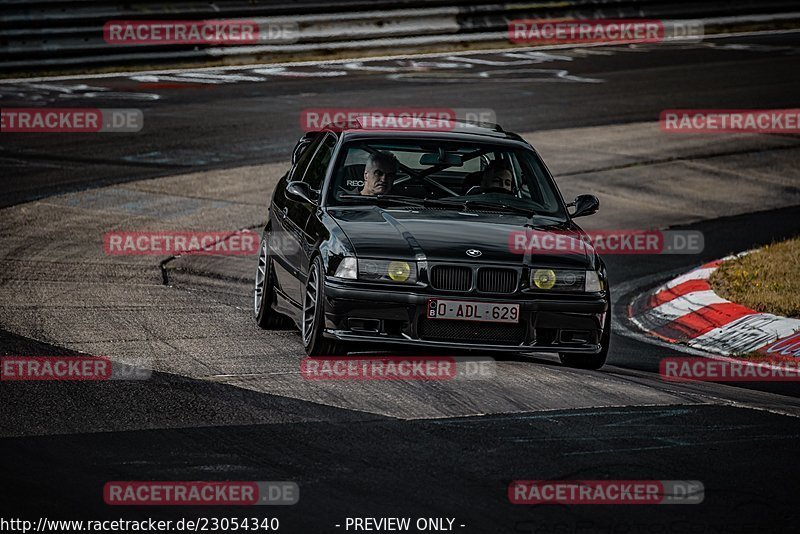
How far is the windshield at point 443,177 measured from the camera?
962 cm

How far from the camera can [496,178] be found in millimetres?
9875

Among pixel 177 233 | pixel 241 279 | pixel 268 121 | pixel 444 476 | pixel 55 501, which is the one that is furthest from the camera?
pixel 268 121

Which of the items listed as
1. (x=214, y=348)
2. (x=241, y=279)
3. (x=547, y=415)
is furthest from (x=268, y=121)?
(x=547, y=415)

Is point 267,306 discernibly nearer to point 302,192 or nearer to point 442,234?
point 302,192

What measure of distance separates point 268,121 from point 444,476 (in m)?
14.9

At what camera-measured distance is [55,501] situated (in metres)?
5.76

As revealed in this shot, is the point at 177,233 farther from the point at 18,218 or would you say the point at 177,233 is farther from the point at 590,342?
the point at 590,342
